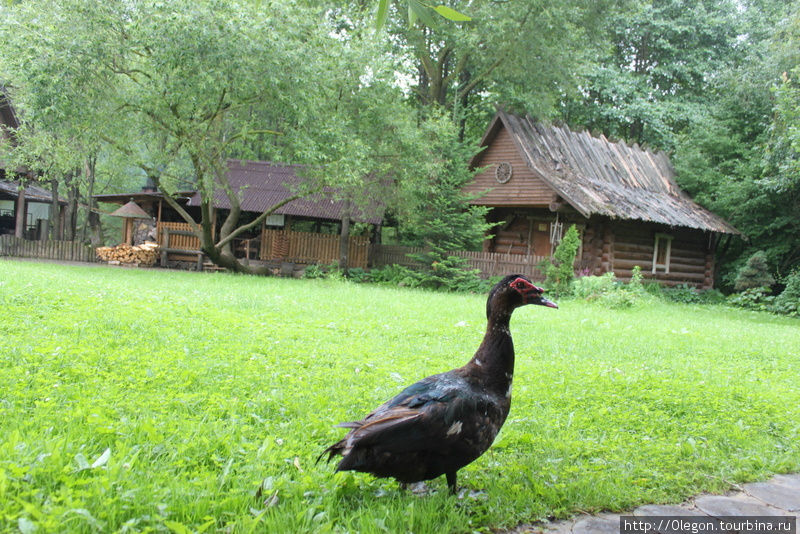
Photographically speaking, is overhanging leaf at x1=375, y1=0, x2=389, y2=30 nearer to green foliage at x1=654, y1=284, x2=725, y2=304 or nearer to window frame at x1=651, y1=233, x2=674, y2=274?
green foliage at x1=654, y1=284, x2=725, y2=304

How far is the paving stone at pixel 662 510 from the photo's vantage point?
136 inches

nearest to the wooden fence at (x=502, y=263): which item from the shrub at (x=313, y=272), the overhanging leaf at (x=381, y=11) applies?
the shrub at (x=313, y=272)

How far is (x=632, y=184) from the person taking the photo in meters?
24.5

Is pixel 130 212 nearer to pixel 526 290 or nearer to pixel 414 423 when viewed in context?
pixel 526 290

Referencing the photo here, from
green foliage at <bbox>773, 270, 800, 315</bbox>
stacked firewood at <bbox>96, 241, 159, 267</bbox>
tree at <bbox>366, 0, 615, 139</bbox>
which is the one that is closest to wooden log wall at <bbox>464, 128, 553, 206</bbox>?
tree at <bbox>366, 0, 615, 139</bbox>

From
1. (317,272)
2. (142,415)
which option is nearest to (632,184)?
(317,272)

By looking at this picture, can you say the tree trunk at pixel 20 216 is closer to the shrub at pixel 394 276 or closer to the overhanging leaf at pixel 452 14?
the shrub at pixel 394 276

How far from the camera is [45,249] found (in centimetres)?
2483

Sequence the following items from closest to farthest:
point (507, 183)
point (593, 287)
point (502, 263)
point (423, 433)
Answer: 1. point (423, 433)
2. point (593, 287)
3. point (502, 263)
4. point (507, 183)

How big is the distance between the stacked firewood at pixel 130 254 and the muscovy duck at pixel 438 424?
2418 cm

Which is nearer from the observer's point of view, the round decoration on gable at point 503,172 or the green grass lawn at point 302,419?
the green grass lawn at point 302,419

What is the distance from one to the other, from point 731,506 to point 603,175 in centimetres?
2196

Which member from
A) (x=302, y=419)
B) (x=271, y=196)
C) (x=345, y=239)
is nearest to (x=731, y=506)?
(x=302, y=419)

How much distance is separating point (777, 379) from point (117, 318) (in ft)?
28.6
